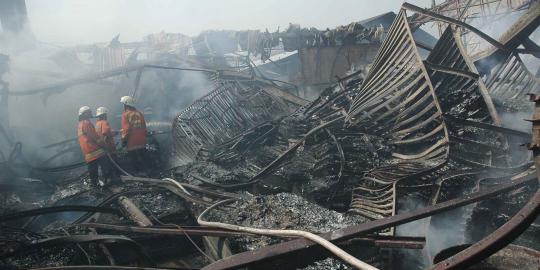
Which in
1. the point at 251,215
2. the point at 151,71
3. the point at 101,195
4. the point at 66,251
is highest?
the point at 151,71

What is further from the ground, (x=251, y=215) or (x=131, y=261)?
(x=251, y=215)

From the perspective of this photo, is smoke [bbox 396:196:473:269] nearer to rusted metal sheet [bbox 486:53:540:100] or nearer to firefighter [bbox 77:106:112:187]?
rusted metal sheet [bbox 486:53:540:100]

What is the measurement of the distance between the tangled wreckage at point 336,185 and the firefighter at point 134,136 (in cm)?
40

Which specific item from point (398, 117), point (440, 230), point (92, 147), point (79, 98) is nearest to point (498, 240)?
point (440, 230)

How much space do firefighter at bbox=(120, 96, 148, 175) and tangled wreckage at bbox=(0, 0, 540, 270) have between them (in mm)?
395

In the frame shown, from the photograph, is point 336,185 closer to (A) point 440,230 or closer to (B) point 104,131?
(A) point 440,230

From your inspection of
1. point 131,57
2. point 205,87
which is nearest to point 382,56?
point 205,87

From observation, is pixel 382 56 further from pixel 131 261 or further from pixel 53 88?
pixel 53 88

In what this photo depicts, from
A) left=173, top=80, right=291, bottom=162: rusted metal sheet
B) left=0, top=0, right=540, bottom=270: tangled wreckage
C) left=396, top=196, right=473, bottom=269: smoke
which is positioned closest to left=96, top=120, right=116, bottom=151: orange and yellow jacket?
left=0, top=0, right=540, bottom=270: tangled wreckage

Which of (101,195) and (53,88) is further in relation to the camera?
(53,88)

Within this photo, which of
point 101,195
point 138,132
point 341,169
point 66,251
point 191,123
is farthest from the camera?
point 191,123

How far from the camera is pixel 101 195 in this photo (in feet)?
21.1

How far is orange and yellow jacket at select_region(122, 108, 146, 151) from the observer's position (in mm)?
7336

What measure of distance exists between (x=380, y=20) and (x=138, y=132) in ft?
53.3
